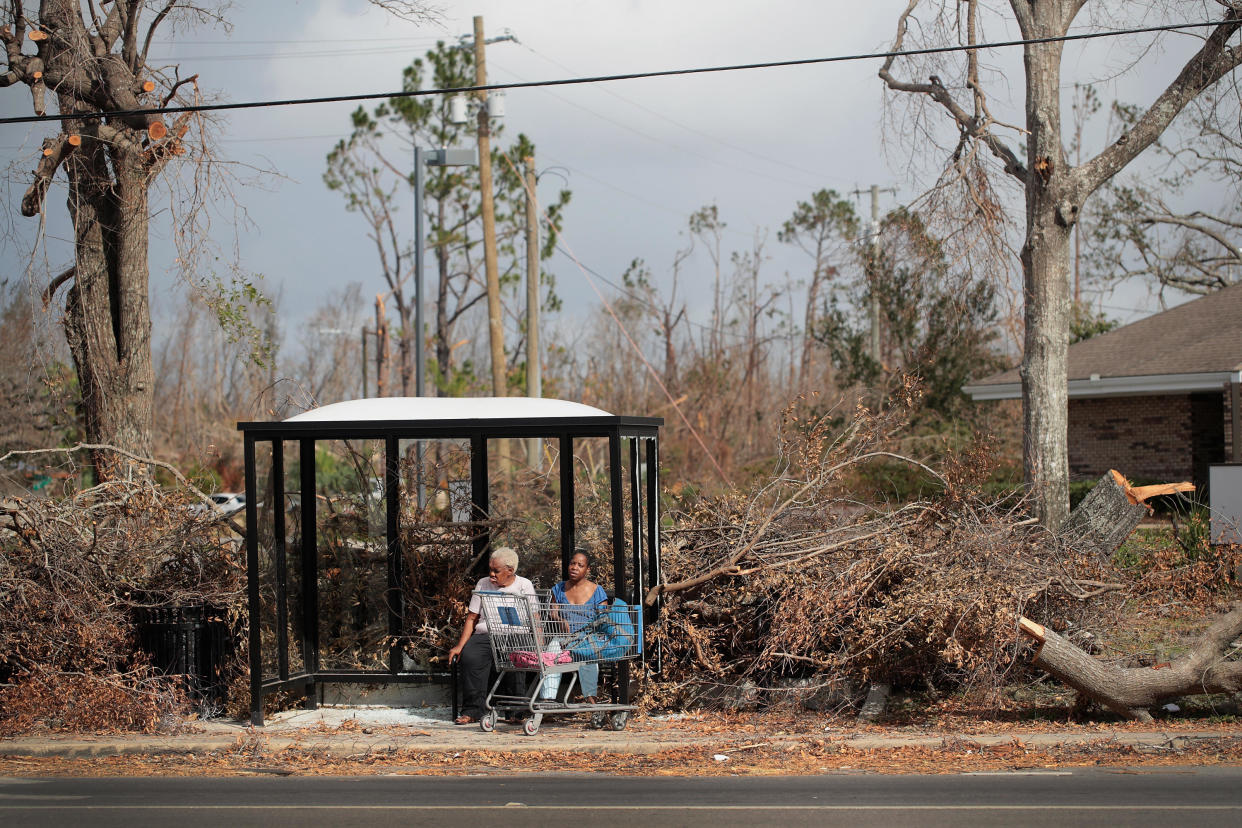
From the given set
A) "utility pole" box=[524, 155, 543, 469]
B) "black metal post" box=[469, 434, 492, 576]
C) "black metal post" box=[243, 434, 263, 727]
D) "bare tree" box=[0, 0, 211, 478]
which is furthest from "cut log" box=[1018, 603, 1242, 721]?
"utility pole" box=[524, 155, 543, 469]

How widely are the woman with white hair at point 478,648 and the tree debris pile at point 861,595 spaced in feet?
3.90

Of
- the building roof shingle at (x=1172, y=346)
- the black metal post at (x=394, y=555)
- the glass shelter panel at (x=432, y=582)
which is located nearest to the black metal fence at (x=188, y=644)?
the black metal post at (x=394, y=555)

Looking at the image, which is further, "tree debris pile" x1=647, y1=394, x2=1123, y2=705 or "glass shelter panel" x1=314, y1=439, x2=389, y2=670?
"glass shelter panel" x1=314, y1=439, x2=389, y2=670

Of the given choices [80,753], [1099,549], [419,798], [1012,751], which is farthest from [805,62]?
[80,753]

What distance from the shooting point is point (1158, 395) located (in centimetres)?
2434

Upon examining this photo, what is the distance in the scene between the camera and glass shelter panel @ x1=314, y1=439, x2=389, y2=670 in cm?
1046

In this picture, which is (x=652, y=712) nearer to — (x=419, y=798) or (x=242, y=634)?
(x=419, y=798)

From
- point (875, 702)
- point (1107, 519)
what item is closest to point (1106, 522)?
point (1107, 519)

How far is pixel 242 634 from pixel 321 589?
89 centimetres

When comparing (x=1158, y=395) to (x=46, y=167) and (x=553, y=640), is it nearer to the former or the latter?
(x=553, y=640)

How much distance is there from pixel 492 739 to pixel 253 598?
2.19 metres

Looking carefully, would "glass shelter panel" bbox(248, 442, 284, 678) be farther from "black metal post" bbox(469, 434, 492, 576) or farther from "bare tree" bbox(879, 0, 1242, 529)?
"bare tree" bbox(879, 0, 1242, 529)

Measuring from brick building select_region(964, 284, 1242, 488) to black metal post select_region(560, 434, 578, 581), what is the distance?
16.0m

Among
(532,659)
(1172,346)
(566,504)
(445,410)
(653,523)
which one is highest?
(1172,346)
